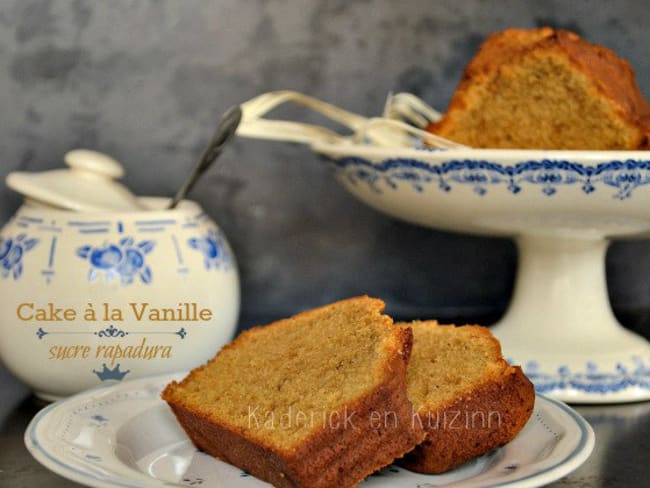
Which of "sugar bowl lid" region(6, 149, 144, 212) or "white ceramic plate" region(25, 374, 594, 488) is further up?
"sugar bowl lid" region(6, 149, 144, 212)

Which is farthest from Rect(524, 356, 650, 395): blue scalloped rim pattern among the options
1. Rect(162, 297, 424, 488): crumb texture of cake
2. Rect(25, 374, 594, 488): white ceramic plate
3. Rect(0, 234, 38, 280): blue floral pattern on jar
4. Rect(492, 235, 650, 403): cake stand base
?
Rect(0, 234, 38, 280): blue floral pattern on jar

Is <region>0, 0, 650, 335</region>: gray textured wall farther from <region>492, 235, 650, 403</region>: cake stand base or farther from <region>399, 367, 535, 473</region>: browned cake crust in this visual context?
<region>399, 367, 535, 473</region>: browned cake crust

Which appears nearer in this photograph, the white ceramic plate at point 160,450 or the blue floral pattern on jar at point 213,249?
the white ceramic plate at point 160,450

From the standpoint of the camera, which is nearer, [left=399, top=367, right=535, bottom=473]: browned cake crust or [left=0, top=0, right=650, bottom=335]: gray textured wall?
[left=399, top=367, right=535, bottom=473]: browned cake crust

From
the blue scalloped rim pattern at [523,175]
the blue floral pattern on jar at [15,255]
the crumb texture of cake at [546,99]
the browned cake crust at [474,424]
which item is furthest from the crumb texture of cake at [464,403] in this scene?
the blue floral pattern on jar at [15,255]

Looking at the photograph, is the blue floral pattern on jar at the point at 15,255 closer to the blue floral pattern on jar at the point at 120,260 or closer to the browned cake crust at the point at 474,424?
the blue floral pattern on jar at the point at 120,260

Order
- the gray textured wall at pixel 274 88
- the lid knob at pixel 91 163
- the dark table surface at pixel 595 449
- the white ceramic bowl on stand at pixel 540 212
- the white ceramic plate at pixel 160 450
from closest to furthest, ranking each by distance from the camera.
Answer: the white ceramic plate at pixel 160 450 < the dark table surface at pixel 595 449 < the white ceramic bowl on stand at pixel 540 212 < the lid knob at pixel 91 163 < the gray textured wall at pixel 274 88

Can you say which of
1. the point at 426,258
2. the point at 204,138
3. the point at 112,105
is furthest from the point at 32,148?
the point at 426,258
